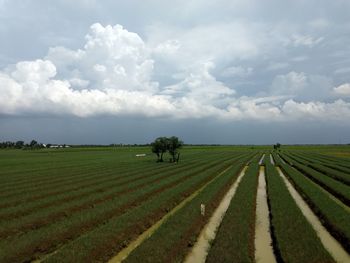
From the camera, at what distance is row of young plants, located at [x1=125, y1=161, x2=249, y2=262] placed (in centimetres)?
1268

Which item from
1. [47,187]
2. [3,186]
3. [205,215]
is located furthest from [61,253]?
[3,186]

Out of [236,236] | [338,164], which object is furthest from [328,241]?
[338,164]

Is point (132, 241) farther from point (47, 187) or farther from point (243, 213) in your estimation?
point (47, 187)

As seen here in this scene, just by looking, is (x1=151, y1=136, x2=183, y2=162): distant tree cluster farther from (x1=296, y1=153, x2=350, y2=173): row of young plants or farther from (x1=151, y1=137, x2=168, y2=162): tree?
(x1=296, y1=153, x2=350, y2=173): row of young plants

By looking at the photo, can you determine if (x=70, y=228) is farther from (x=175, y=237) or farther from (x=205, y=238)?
(x=205, y=238)

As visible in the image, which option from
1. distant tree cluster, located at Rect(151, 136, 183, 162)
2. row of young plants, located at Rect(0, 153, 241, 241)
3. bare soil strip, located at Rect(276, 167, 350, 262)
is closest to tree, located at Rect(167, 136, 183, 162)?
distant tree cluster, located at Rect(151, 136, 183, 162)

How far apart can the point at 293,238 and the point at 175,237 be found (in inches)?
197

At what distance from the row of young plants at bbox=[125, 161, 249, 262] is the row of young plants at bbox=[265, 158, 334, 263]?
3.58m

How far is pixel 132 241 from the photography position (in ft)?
50.5

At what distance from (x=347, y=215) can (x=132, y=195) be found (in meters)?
14.0

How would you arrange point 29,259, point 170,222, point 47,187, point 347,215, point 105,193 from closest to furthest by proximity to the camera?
point 29,259, point 170,222, point 347,215, point 105,193, point 47,187

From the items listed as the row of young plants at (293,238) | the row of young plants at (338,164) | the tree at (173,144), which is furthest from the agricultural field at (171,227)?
the tree at (173,144)

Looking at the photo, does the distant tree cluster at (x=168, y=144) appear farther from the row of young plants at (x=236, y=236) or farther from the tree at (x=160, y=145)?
the row of young plants at (x=236, y=236)

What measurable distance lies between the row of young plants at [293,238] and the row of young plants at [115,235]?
435 cm
